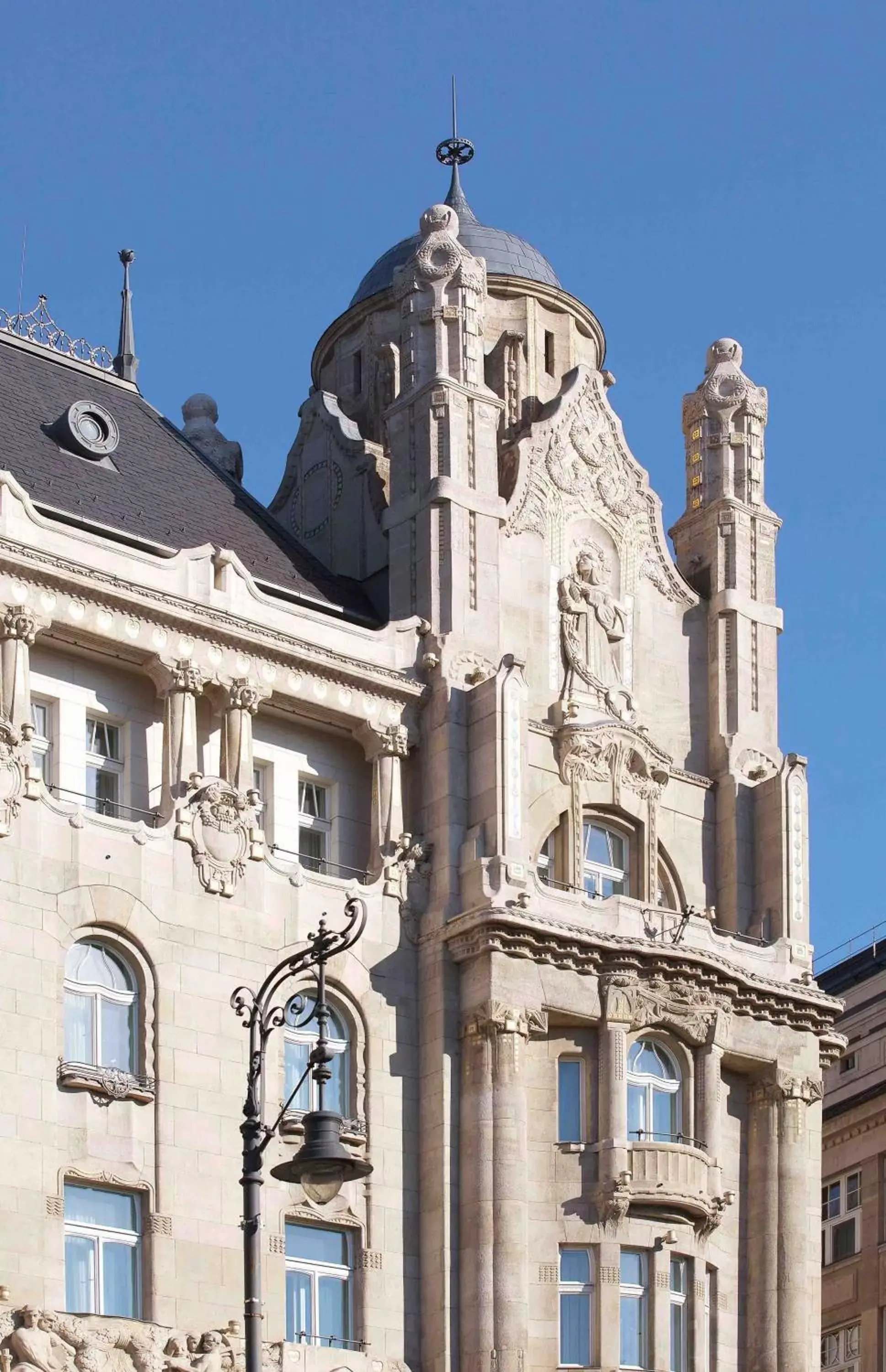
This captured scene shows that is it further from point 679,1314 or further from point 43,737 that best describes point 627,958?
point 43,737

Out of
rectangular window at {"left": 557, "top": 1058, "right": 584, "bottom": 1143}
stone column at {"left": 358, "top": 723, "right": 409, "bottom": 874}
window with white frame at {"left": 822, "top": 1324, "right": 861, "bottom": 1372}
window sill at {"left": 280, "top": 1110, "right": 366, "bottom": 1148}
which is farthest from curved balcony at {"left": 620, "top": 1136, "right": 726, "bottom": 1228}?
window with white frame at {"left": 822, "top": 1324, "right": 861, "bottom": 1372}

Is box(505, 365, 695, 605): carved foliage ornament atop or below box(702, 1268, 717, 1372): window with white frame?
atop

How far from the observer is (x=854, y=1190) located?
7438 centimetres

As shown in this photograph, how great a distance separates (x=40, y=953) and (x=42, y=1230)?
4531 mm

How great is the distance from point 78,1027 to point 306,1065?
4401 mm

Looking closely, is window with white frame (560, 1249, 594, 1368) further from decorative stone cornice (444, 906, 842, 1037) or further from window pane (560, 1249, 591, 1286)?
decorative stone cornice (444, 906, 842, 1037)

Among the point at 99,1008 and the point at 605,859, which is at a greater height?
the point at 605,859

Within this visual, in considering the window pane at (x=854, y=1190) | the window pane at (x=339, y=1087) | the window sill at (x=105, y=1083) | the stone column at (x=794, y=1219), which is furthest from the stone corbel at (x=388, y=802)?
the window pane at (x=854, y=1190)

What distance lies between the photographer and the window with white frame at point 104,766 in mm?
53594

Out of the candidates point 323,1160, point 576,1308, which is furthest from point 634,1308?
point 323,1160

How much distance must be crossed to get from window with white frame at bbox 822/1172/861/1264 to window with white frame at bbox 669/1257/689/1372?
727 inches

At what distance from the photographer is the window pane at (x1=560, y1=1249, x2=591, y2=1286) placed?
54500 millimetres

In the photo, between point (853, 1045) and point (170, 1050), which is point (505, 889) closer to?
point (170, 1050)

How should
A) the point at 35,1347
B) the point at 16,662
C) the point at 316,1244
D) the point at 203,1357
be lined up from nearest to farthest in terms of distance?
the point at 35,1347 < the point at 203,1357 < the point at 16,662 < the point at 316,1244
